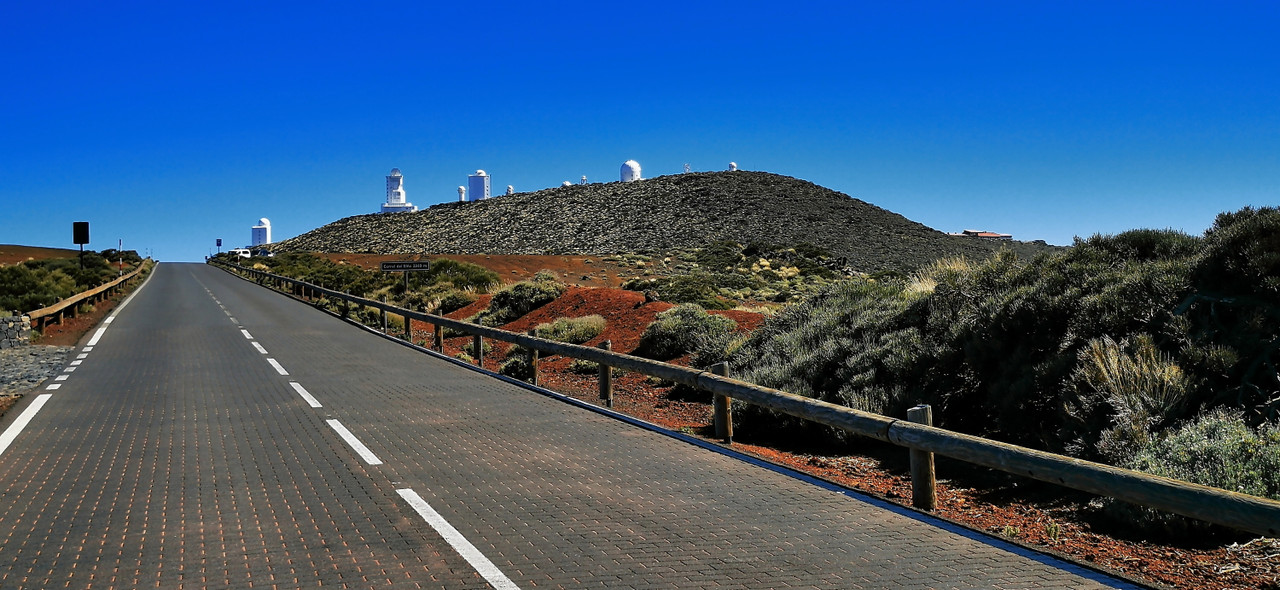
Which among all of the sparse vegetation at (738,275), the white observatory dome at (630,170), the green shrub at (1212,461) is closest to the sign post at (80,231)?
the sparse vegetation at (738,275)

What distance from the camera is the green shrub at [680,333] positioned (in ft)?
58.5

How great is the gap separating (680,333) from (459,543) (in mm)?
12610

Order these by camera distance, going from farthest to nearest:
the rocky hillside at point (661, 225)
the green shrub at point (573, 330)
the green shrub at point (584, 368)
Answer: the rocky hillside at point (661, 225), the green shrub at point (573, 330), the green shrub at point (584, 368)

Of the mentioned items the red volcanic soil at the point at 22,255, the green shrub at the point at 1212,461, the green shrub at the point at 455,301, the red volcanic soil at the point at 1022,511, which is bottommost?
the red volcanic soil at the point at 1022,511

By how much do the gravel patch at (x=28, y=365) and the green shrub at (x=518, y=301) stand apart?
1104 cm

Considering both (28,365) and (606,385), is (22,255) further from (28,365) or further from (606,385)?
(606,385)

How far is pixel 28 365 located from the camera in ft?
54.0

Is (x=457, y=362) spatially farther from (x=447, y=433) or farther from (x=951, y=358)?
(x=951, y=358)

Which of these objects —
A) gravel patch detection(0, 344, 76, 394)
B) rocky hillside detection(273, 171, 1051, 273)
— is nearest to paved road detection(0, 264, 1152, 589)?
gravel patch detection(0, 344, 76, 394)

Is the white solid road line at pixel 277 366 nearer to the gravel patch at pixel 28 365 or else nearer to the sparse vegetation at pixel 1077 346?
the gravel patch at pixel 28 365

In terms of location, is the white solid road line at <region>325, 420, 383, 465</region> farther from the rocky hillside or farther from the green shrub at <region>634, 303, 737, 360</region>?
the rocky hillside

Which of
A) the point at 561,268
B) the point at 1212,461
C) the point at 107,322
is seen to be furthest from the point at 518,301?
the point at 561,268

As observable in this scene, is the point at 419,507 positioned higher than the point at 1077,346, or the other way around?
the point at 1077,346

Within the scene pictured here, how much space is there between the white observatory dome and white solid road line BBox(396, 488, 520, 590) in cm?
12363
